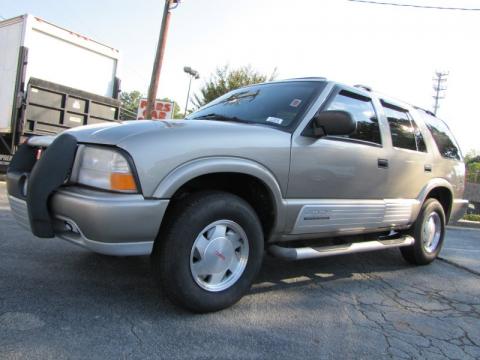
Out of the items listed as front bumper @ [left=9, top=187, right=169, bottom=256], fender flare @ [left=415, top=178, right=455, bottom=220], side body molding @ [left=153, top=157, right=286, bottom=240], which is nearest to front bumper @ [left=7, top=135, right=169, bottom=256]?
front bumper @ [left=9, top=187, right=169, bottom=256]

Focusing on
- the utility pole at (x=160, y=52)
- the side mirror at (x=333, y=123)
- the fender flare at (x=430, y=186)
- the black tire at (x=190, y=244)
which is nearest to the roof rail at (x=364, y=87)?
the side mirror at (x=333, y=123)

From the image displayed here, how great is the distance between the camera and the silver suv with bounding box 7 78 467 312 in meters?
2.69

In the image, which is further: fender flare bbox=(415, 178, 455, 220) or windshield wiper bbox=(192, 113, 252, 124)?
fender flare bbox=(415, 178, 455, 220)

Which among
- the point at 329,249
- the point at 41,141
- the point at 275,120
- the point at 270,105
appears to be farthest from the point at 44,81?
the point at 329,249

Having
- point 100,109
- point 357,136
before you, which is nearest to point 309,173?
point 357,136

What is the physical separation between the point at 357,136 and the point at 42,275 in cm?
287

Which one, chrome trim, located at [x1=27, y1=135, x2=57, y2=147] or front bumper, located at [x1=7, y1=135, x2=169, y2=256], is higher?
chrome trim, located at [x1=27, y1=135, x2=57, y2=147]

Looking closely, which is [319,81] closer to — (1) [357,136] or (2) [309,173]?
(1) [357,136]

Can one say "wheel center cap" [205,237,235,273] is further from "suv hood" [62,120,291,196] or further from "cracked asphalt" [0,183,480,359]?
"suv hood" [62,120,291,196]

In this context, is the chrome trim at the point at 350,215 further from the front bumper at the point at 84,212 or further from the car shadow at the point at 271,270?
the front bumper at the point at 84,212

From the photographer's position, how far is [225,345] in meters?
2.61

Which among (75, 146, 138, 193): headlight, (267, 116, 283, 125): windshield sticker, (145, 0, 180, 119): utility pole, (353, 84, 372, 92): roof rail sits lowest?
(75, 146, 138, 193): headlight

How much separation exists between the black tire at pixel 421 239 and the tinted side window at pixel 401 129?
77cm

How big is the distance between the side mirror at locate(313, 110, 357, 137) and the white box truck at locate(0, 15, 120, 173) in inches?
295
